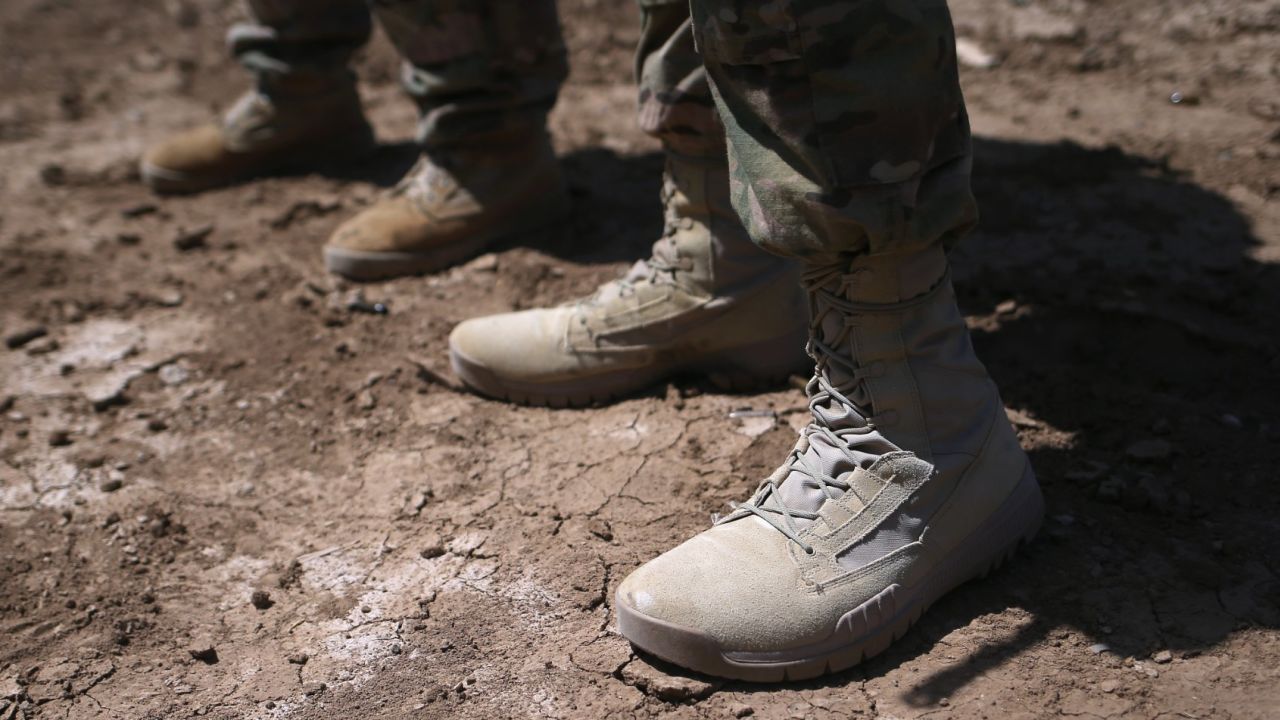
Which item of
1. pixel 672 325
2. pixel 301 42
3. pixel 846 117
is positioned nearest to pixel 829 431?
pixel 846 117

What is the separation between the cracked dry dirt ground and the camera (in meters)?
1.42

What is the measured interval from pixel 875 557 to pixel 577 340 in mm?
792

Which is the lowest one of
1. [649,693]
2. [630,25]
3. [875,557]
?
[649,693]

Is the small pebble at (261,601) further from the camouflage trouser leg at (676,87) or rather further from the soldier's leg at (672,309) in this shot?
the camouflage trouser leg at (676,87)

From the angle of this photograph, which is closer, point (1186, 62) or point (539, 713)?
point (539, 713)

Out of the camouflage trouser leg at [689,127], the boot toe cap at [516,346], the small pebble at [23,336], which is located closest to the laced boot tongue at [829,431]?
the camouflage trouser leg at [689,127]

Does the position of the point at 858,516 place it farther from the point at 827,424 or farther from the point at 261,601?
the point at 261,601

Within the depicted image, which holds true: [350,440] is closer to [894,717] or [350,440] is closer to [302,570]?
[302,570]

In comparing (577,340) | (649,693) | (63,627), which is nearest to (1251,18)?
(577,340)

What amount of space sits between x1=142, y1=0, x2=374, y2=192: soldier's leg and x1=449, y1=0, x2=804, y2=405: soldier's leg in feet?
4.86

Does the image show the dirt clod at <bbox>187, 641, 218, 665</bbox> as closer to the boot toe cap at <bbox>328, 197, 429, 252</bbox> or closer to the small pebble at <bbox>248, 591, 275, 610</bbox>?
the small pebble at <bbox>248, 591, 275, 610</bbox>

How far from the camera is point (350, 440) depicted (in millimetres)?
2066

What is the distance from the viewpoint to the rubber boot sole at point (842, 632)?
1356mm

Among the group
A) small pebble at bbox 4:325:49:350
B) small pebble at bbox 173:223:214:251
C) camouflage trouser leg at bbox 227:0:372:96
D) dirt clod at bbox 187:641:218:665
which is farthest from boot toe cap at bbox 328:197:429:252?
dirt clod at bbox 187:641:218:665
